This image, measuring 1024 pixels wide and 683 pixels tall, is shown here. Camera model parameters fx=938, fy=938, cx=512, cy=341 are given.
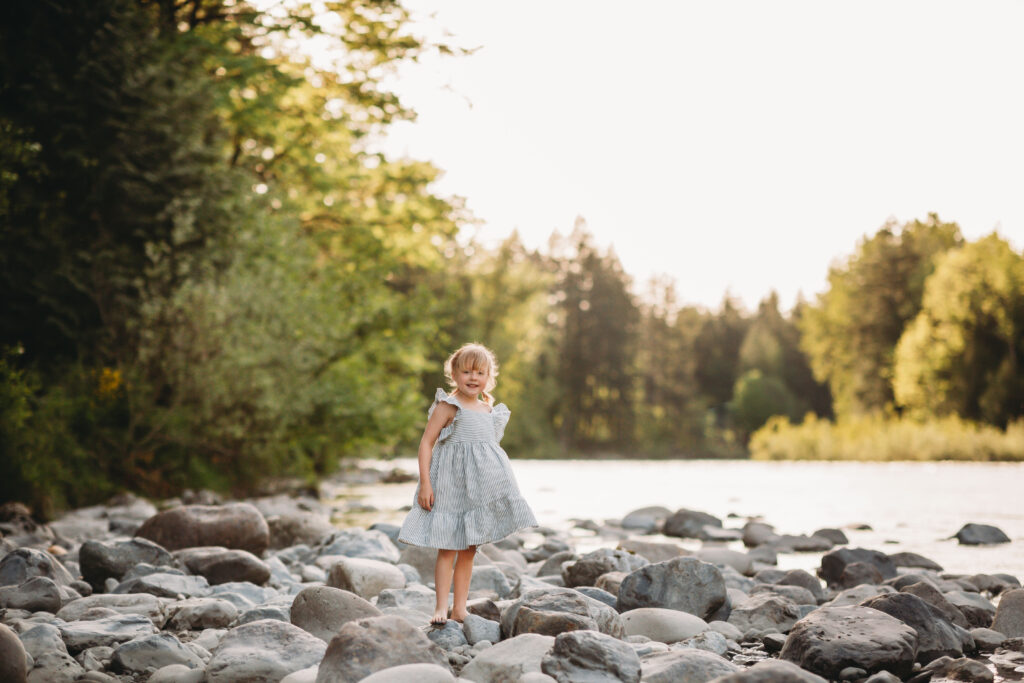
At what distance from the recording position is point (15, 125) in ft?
37.8

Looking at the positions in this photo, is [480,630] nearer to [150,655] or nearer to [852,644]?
[150,655]

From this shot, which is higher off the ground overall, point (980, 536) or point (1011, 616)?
point (1011, 616)

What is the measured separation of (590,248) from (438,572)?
62263 millimetres

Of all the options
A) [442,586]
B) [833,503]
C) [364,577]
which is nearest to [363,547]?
[364,577]

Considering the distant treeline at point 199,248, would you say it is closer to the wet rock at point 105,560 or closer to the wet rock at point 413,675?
the wet rock at point 105,560

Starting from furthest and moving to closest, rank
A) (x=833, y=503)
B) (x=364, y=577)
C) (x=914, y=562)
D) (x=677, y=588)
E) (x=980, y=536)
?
1. (x=833, y=503)
2. (x=980, y=536)
3. (x=914, y=562)
4. (x=364, y=577)
5. (x=677, y=588)

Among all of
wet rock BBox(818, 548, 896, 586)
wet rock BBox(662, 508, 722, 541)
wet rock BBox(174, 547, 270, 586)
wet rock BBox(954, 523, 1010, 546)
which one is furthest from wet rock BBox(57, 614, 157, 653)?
wet rock BBox(954, 523, 1010, 546)

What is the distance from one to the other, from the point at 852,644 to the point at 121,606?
396cm

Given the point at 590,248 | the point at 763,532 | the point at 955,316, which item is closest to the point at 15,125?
the point at 763,532

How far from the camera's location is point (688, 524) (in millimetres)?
11281

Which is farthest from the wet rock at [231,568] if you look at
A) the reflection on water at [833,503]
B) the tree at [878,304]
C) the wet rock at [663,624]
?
the tree at [878,304]

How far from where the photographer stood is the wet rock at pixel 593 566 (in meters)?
6.60

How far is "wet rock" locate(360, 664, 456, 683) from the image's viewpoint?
348cm

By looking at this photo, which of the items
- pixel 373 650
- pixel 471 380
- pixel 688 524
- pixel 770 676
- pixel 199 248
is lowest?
pixel 688 524
